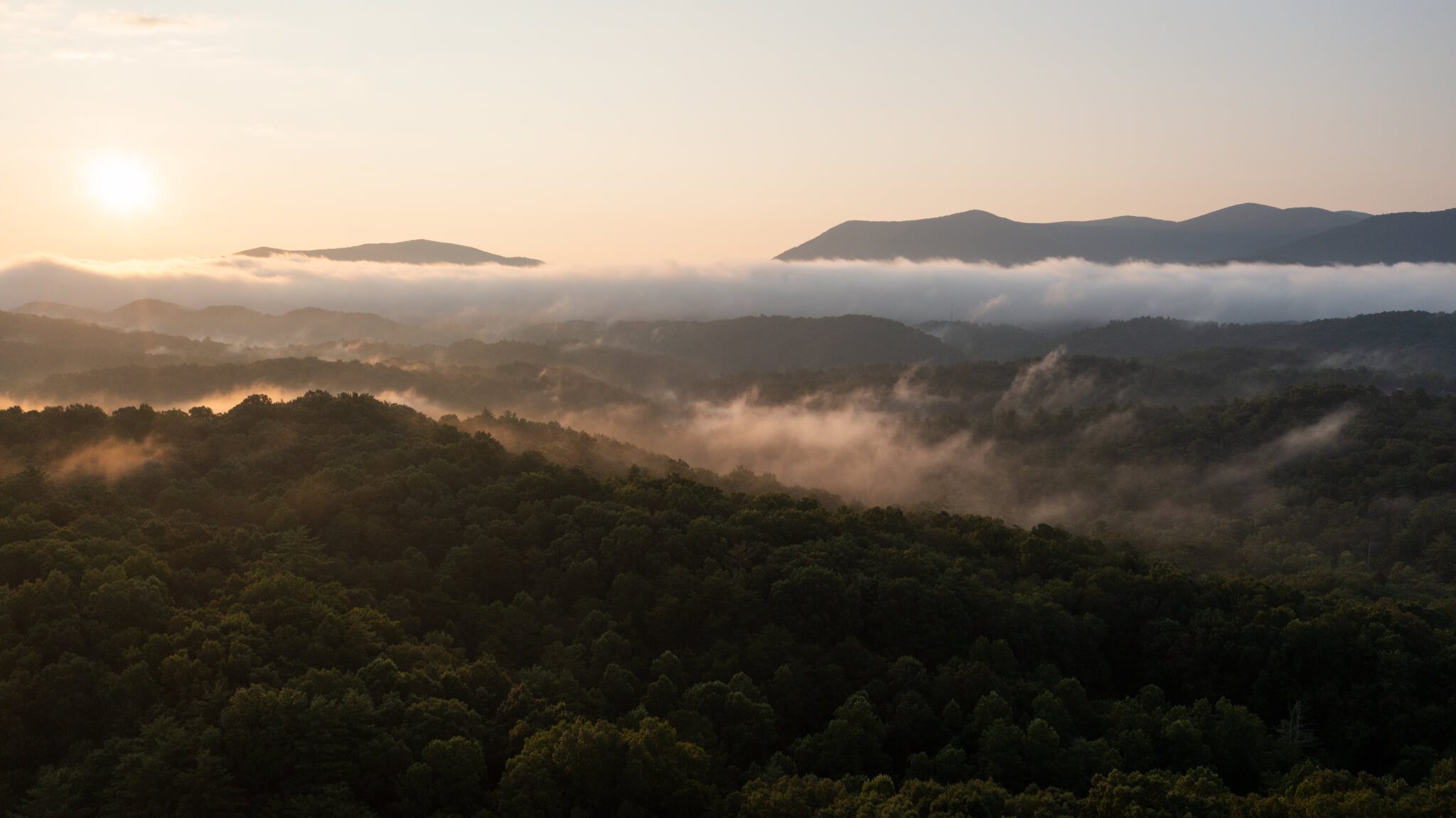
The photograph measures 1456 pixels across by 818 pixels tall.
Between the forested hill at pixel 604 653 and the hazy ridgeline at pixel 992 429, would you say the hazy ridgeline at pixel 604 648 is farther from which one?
the hazy ridgeline at pixel 992 429

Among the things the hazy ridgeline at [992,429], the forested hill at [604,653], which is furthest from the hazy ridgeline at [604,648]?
the hazy ridgeline at [992,429]

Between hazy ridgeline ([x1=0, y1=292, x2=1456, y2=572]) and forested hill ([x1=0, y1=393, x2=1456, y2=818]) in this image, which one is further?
hazy ridgeline ([x1=0, y1=292, x2=1456, y2=572])

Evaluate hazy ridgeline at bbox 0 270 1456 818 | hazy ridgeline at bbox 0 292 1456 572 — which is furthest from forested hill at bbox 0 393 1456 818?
hazy ridgeline at bbox 0 292 1456 572

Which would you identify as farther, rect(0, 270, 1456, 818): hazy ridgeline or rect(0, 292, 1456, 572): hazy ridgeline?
rect(0, 292, 1456, 572): hazy ridgeline

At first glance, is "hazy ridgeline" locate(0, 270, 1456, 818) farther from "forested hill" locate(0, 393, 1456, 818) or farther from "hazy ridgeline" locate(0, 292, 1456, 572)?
"hazy ridgeline" locate(0, 292, 1456, 572)

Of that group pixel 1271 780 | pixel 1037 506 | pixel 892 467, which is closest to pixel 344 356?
pixel 892 467

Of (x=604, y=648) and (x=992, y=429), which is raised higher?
(x=604, y=648)

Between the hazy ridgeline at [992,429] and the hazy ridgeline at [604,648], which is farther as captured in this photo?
the hazy ridgeline at [992,429]

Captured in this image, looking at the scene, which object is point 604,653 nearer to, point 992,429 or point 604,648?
point 604,648

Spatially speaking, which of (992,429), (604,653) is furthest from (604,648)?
(992,429)
